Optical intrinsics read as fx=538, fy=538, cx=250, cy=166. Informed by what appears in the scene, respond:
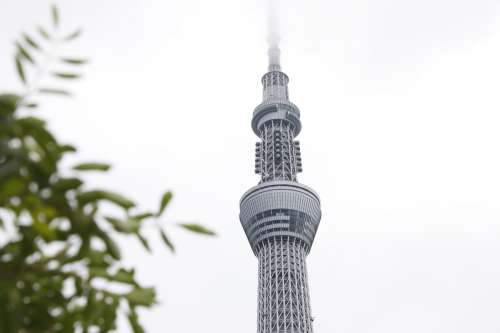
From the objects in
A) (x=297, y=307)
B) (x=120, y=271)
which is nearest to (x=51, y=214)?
(x=120, y=271)

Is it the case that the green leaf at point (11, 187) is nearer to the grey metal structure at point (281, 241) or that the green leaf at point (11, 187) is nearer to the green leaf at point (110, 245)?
the green leaf at point (110, 245)

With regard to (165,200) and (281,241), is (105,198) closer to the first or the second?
(165,200)

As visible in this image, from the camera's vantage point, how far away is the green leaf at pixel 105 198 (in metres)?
3.34

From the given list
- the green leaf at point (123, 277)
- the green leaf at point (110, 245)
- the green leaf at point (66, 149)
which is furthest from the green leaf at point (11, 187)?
the green leaf at point (123, 277)

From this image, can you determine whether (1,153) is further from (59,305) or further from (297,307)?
(297,307)

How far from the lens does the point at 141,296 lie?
152 inches

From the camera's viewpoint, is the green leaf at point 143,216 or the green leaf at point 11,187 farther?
the green leaf at point 143,216

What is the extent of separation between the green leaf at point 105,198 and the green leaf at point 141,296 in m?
0.78

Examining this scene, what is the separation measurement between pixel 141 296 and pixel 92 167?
107 cm

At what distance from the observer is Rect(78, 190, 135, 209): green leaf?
3340 millimetres

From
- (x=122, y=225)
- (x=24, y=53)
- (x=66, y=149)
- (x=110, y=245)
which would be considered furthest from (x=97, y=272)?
(x=24, y=53)

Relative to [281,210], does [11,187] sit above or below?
below

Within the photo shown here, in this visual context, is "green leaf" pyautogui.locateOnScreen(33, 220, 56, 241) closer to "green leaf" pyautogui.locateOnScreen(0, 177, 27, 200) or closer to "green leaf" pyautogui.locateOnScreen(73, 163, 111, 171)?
"green leaf" pyautogui.locateOnScreen(0, 177, 27, 200)

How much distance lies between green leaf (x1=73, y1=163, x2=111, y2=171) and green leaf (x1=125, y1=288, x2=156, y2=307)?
1.02m
